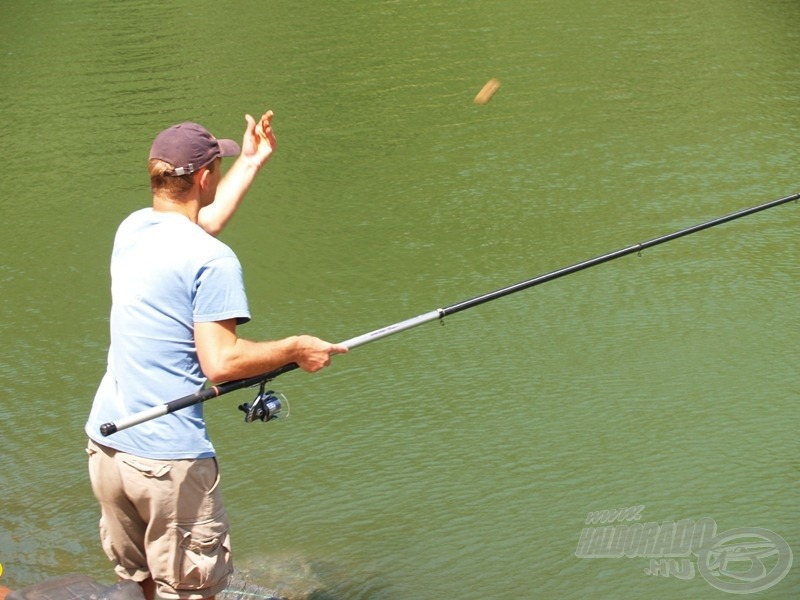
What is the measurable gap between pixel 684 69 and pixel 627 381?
181 inches

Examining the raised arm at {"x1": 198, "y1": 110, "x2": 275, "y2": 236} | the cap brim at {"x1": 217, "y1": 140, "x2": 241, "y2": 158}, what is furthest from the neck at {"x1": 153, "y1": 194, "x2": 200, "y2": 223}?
the raised arm at {"x1": 198, "y1": 110, "x2": 275, "y2": 236}

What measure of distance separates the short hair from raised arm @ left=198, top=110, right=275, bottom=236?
282mm

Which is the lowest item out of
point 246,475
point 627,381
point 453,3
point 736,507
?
point 736,507

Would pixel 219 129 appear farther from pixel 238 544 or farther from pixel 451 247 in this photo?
pixel 238 544

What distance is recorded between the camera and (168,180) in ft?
7.29

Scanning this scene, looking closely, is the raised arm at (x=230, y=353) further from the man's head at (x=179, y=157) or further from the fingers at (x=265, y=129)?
the fingers at (x=265, y=129)

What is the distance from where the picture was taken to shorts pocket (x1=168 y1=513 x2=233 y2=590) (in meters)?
2.27

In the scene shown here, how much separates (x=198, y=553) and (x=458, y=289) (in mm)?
2955

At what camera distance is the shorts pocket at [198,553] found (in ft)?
7.44

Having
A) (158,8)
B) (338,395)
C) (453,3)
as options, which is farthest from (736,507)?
(158,8)

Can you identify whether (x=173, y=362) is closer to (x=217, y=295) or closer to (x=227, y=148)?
(x=217, y=295)

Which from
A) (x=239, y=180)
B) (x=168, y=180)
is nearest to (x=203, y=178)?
(x=168, y=180)

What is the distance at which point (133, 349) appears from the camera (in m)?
2.20

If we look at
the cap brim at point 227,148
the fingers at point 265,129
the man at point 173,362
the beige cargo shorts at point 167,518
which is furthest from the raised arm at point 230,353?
the fingers at point 265,129
